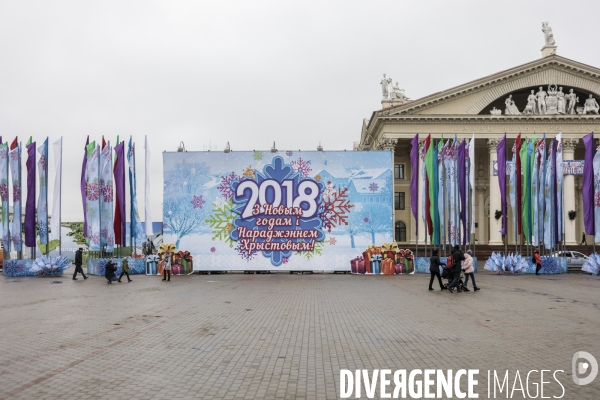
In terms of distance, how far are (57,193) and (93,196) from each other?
Answer: 180 centimetres

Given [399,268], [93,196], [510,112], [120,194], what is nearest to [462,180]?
[399,268]

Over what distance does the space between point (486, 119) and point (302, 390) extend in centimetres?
4846

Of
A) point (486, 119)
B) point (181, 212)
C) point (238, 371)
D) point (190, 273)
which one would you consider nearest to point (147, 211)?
point (181, 212)

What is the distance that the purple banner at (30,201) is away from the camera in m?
31.0

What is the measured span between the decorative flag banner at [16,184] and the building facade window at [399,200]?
35.7 meters

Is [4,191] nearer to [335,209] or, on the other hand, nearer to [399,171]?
[335,209]

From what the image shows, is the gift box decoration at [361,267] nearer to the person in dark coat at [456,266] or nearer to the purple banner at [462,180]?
the purple banner at [462,180]

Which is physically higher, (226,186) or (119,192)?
(226,186)

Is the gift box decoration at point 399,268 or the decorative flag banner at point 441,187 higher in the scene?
the decorative flag banner at point 441,187

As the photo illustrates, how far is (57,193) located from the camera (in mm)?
30406

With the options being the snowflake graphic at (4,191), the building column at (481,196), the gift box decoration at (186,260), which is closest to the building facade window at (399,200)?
the building column at (481,196)

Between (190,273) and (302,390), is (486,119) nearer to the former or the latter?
(190,273)

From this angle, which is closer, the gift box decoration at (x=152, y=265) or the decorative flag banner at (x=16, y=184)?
the decorative flag banner at (x=16, y=184)

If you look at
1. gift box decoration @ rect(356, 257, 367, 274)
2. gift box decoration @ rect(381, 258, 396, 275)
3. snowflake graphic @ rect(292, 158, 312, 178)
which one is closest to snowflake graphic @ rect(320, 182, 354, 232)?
snowflake graphic @ rect(292, 158, 312, 178)
